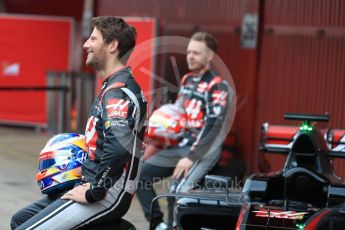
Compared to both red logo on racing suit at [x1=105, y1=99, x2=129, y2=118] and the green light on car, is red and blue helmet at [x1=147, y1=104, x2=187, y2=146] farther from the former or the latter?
red logo on racing suit at [x1=105, y1=99, x2=129, y2=118]

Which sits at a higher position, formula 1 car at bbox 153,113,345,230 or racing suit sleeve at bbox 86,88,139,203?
racing suit sleeve at bbox 86,88,139,203

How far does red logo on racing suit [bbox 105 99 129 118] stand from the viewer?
15.7ft

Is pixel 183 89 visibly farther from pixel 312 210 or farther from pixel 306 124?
pixel 312 210

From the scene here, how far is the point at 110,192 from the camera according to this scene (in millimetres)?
4832

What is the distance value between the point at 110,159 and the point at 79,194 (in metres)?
0.28

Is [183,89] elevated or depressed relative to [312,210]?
elevated

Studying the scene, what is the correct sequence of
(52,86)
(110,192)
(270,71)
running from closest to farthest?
(110,192), (270,71), (52,86)

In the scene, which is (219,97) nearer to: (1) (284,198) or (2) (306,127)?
(2) (306,127)

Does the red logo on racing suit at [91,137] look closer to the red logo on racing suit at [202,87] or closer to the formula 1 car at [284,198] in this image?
the formula 1 car at [284,198]

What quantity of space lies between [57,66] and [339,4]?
7581mm

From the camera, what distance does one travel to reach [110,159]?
4.71 m

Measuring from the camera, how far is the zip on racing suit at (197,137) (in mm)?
7480

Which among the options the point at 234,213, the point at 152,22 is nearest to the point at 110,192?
the point at 234,213

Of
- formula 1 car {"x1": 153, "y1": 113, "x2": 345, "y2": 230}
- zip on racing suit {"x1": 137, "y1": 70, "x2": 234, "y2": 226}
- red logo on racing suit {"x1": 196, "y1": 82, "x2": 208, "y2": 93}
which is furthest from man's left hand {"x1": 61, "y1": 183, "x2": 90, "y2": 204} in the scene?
red logo on racing suit {"x1": 196, "y1": 82, "x2": 208, "y2": 93}
